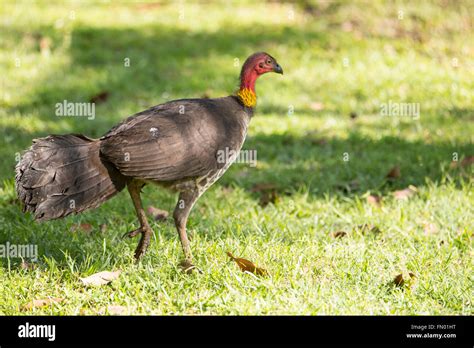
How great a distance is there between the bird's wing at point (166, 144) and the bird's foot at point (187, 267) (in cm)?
54

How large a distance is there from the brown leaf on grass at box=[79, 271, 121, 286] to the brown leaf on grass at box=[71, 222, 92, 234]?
97 cm

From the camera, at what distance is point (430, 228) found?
5797 millimetres

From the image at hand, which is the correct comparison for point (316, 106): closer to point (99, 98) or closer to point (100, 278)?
point (99, 98)

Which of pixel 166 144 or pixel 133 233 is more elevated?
pixel 166 144

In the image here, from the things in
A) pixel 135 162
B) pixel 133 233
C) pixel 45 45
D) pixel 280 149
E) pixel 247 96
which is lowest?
pixel 133 233

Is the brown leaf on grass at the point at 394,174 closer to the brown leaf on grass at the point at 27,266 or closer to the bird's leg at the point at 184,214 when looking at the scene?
the bird's leg at the point at 184,214

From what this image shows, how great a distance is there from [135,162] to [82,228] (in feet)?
4.04

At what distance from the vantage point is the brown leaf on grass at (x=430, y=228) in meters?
5.75

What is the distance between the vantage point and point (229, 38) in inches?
429

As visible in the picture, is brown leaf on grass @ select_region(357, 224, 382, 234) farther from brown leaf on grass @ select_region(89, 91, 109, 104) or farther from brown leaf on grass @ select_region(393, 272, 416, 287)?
brown leaf on grass @ select_region(89, 91, 109, 104)

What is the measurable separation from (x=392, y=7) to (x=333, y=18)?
2.92ft

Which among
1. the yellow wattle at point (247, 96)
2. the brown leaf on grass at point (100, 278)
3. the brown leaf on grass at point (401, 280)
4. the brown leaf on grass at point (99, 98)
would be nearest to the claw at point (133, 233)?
the brown leaf on grass at point (100, 278)

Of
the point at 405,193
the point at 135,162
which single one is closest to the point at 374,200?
the point at 405,193
